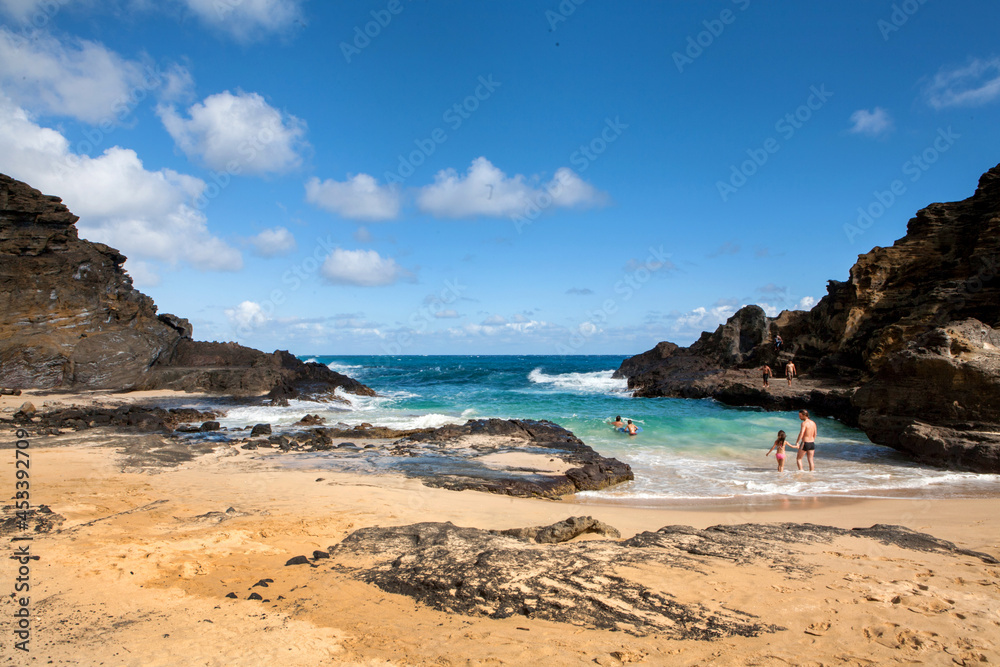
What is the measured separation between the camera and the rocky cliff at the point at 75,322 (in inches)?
810

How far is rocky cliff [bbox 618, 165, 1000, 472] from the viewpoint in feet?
35.5

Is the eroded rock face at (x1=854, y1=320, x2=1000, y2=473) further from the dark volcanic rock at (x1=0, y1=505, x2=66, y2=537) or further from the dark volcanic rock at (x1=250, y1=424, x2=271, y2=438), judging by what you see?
the dark volcanic rock at (x1=250, y1=424, x2=271, y2=438)

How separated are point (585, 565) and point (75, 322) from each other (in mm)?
26867

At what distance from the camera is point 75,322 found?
72.7ft

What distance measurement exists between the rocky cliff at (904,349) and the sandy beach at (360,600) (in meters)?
5.84

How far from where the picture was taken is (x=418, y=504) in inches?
278

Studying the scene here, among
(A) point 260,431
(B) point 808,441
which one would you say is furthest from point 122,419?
(B) point 808,441

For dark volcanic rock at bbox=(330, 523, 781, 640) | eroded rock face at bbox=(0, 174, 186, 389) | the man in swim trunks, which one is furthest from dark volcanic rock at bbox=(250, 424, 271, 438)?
eroded rock face at bbox=(0, 174, 186, 389)

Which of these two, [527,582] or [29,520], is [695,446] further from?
[29,520]

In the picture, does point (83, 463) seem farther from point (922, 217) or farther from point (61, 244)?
point (922, 217)

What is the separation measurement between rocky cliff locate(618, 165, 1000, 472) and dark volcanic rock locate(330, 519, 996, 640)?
7.86 meters

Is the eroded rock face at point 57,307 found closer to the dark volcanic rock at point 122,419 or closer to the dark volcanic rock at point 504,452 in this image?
the dark volcanic rock at point 122,419

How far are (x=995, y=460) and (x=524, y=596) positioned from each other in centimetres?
1162

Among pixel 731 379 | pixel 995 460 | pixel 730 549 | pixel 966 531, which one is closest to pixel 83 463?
pixel 730 549
